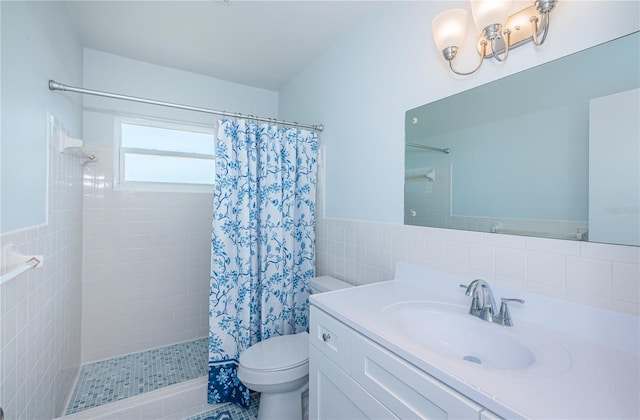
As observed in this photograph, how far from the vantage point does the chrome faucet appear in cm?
98

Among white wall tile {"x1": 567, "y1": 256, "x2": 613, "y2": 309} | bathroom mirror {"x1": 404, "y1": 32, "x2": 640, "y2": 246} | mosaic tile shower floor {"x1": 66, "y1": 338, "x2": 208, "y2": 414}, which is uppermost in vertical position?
bathroom mirror {"x1": 404, "y1": 32, "x2": 640, "y2": 246}

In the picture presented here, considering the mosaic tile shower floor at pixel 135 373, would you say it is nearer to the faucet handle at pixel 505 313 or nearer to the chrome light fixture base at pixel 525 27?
the faucet handle at pixel 505 313

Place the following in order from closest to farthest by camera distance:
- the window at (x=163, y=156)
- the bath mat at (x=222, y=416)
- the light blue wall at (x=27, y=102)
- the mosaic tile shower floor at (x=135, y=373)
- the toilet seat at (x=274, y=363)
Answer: the light blue wall at (x=27, y=102)
the toilet seat at (x=274, y=363)
the bath mat at (x=222, y=416)
the mosaic tile shower floor at (x=135, y=373)
the window at (x=163, y=156)

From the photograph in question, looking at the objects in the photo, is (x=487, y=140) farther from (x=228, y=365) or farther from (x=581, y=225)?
(x=228, y=365)

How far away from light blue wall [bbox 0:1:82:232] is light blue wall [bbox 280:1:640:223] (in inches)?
60.5

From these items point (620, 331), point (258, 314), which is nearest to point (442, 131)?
point (620, 331)

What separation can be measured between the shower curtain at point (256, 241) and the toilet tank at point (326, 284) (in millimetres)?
174

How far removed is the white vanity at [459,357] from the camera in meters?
0.60

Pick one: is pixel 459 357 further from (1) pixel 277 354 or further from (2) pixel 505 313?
(1) pixel 277 354

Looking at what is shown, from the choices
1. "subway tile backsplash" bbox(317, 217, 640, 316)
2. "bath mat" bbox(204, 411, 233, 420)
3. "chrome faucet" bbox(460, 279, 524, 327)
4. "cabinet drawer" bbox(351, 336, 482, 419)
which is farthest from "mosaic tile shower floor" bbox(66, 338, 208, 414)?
"chrome faucet" bbox(460, 279, 524, 327)

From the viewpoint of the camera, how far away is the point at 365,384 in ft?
3.03

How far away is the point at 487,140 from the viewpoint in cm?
118

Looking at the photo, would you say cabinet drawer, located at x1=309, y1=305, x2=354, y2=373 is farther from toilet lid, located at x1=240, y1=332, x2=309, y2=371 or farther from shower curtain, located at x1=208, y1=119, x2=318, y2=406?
shower curtain, located at x1=208, y1=119, x2=318, y2=406

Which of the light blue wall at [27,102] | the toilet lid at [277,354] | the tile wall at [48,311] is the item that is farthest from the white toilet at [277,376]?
the light blue wall at [27,102]
